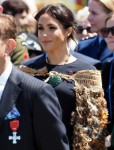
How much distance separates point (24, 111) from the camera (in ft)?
11.5

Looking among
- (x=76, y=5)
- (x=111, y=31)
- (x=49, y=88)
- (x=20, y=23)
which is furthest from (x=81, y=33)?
(x=76, y=5)

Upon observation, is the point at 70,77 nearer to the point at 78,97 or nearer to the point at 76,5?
the point at 78,97

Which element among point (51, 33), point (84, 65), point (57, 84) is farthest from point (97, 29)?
point (57, 84)

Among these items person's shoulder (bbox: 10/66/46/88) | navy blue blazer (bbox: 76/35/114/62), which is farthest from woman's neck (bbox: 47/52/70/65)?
person's shoulder (bbox: 10/66/46/88)

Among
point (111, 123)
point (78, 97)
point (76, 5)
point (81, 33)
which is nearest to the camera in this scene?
point (78, 97)

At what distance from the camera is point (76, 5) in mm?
10867

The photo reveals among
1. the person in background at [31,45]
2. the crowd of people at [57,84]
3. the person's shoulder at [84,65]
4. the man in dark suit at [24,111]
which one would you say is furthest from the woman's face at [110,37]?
the person in background at [31,45]

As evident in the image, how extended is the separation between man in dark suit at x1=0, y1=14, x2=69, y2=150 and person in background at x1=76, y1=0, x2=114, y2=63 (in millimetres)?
2219

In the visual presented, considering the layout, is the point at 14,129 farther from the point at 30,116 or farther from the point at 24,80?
the point at 24,80

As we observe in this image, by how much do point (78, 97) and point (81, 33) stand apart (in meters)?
2.36

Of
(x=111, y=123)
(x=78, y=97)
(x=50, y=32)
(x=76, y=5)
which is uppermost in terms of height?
(x=50, y=32)

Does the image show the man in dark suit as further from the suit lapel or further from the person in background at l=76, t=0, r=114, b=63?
the person in background at l=76, t=0, r=114, b=63

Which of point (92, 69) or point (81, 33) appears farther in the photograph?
point (81, 33)

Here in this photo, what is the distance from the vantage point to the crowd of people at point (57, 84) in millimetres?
3516
